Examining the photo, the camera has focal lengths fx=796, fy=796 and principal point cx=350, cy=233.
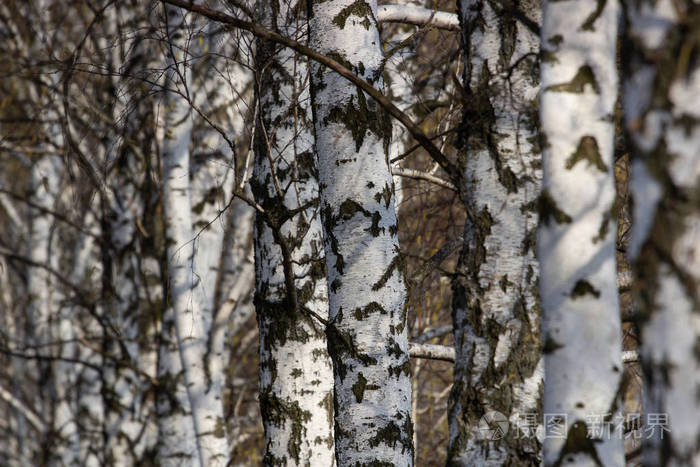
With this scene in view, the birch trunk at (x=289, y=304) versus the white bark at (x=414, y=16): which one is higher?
the white bark at (x=414, y=16)

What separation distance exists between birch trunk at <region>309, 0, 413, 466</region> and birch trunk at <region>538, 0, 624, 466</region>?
1134 mm

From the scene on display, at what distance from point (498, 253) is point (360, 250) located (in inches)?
22.0

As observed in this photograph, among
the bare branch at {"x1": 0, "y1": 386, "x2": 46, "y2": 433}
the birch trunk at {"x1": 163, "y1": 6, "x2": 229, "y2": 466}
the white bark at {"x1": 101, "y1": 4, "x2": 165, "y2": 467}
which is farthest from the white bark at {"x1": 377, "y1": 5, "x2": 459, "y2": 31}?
the bare branch at {"x1": 0, "y1": 386, "x2": 46, "y2": 433}

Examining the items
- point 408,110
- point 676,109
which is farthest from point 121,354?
point 676,109

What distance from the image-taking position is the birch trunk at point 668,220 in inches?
54.2

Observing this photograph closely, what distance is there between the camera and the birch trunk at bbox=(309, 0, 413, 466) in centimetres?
300

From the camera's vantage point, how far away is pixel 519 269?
279cm

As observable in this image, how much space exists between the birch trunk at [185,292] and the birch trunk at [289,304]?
52.2 inches

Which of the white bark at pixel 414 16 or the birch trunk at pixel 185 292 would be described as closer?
the white bark at pixel 414 16

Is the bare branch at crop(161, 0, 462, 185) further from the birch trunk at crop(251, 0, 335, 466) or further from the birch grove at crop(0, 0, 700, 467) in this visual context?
the birch trunk at crop(251, 0, 335, 466)
